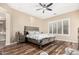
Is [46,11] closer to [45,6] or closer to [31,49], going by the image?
[45,6]

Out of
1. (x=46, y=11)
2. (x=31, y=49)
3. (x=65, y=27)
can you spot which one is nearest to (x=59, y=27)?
(x=65, y=27)

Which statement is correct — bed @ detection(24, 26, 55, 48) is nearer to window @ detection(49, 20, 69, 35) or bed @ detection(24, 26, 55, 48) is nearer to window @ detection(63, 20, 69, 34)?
window @ detection(49, 20, 69, 35)

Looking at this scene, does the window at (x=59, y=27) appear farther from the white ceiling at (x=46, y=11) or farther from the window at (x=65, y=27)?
the white ceiling at (x=46, y=11)

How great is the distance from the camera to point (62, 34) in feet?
6.28

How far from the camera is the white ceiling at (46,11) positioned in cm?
185

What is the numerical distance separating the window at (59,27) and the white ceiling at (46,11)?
170 millimetres

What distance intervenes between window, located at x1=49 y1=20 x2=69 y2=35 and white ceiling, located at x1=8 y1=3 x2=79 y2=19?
0.17m

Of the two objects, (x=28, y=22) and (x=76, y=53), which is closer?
(x=76, y=53)

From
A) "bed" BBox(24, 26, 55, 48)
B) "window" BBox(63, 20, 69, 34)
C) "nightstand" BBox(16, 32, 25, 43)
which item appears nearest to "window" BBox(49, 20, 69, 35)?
"window" BBox(63, 20, 69, 34)

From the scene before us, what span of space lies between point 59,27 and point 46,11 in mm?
386

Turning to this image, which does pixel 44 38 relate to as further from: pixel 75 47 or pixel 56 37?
pixel 75 47

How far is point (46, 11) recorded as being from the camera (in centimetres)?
188
